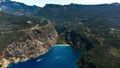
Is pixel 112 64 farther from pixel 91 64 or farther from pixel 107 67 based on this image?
pixel 91 64

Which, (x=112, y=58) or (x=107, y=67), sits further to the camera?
(x=112, y=58)

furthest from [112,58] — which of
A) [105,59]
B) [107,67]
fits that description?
[107,67]

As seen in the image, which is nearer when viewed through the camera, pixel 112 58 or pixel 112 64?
pixel 112 64

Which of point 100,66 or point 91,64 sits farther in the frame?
point 91,64

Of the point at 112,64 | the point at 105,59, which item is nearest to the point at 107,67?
the point at 112,64

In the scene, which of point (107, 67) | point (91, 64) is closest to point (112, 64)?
point (107, 67)

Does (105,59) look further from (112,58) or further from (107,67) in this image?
(107,67)

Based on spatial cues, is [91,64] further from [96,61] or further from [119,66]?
[119,66]
